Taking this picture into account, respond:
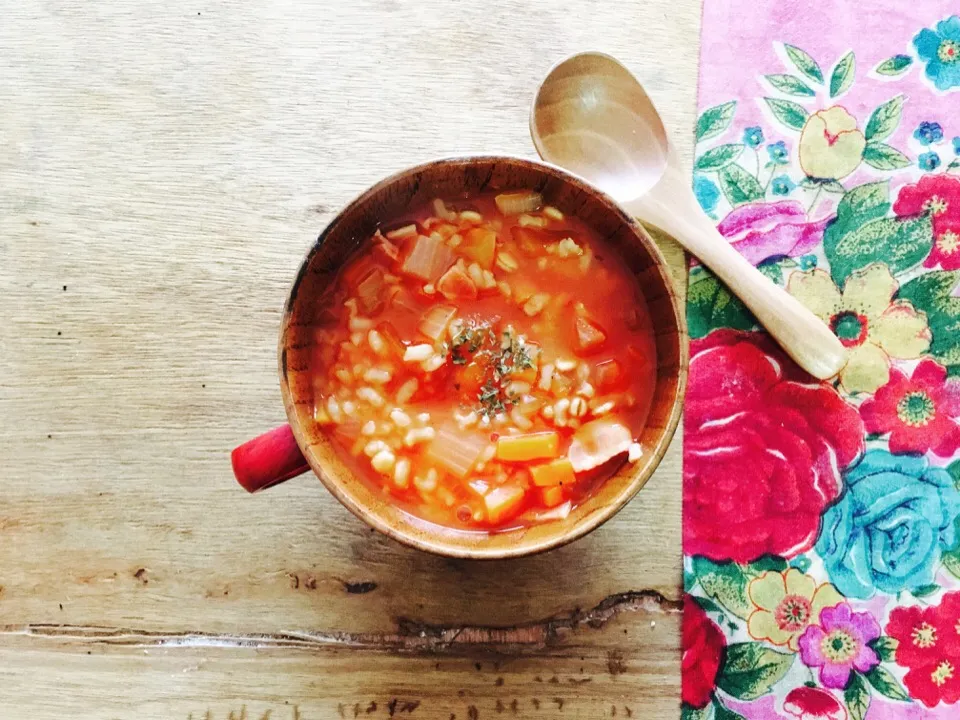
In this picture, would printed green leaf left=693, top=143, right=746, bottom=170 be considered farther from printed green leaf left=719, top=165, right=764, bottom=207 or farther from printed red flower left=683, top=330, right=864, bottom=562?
printed red flower left=683, top=330, right=864, bottom=562

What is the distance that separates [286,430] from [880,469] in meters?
1.26

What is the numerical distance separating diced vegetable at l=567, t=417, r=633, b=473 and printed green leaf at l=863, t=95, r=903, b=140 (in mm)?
899

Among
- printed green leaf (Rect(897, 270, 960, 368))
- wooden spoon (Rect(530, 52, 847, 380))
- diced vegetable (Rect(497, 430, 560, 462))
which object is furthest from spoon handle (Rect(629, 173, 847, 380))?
diced vegetable (Rect(497, 430, 560, 462))

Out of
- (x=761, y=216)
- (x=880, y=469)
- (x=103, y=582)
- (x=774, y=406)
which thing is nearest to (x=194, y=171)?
(x=103, y=582)

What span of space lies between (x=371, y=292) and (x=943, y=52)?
137 centimetres

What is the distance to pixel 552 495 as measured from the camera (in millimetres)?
1677

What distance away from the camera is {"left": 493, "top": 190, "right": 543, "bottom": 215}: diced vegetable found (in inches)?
66.6

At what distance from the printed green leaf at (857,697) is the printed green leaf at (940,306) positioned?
712mm

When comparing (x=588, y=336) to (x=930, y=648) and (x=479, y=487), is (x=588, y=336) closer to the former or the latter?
(x=479, y=487)

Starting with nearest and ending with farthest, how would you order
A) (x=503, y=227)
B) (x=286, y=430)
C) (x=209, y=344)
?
(x=286, y=430) < (x=503, y=227) < (x=209, y=344)

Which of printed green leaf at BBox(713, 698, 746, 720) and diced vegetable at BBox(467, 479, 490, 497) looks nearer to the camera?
diced vegetable at BBox(467, 479, 490, 497)

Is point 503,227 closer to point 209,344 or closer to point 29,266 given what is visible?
point 209,344

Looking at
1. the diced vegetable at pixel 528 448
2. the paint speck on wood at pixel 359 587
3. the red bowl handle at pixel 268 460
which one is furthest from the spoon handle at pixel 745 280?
the paint speck on wood at pixel 359 587

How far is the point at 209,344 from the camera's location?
191cm
